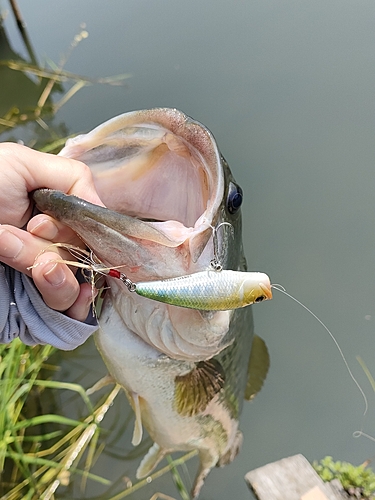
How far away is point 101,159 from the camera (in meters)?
1.07

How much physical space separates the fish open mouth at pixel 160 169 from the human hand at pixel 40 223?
0.08 meters

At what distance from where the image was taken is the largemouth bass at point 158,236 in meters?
0.89

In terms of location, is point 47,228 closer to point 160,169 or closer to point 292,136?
point 160,169

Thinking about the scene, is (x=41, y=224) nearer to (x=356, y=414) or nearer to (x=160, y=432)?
(x=160, y=432)

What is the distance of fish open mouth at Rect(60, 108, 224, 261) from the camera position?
94 cm

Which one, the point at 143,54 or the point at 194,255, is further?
the point at 143,54

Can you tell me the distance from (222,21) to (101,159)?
3.20 m

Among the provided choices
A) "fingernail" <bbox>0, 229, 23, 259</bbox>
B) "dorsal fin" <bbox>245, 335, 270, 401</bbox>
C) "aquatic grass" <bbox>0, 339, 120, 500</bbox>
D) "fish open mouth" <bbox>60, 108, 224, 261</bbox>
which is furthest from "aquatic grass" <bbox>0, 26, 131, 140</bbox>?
"fingernail" <bbox>0, 229, 23, 259</bbox>

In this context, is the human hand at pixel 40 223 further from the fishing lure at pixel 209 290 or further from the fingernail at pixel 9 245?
the fishing lure at pixel 209 290

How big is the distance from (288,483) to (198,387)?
55cm

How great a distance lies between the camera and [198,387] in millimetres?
1398

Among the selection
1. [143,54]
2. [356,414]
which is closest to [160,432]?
[356,414]

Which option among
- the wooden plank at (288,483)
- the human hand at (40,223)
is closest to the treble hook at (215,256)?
the human hand at (40,223)

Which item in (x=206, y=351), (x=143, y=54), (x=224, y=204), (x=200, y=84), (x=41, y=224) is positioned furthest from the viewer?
(x=143, y=54)
